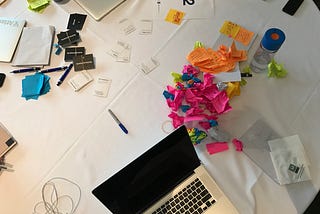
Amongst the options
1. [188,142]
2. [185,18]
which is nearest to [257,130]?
[188,142]

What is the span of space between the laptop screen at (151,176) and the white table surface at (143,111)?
9cm

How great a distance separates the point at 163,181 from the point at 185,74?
0.39 metres

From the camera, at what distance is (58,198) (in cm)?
94

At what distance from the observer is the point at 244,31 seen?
45.6 inches

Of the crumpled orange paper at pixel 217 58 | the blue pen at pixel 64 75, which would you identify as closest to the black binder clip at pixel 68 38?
the blue pen at pixel 64 75

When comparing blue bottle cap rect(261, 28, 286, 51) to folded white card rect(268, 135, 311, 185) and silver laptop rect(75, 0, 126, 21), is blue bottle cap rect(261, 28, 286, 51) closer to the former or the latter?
folded white card rect(268, 135, 311, 185)

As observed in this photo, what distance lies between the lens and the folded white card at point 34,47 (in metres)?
1.15

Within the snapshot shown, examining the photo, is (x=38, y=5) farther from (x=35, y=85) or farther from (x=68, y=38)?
(x=35, y=85)

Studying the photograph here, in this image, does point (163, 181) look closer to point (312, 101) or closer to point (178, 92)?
point (178, 92)

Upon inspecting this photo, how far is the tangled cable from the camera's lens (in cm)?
92

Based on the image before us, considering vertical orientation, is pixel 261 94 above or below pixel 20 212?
above

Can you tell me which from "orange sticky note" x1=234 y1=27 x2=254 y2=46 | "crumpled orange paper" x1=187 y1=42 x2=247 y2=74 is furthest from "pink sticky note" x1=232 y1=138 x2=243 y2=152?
"orange sticky note" x1=234 y1=27 x2=254 y2=46

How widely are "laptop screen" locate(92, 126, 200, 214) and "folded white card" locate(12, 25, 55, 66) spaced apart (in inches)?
23.4

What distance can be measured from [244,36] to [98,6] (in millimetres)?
595
